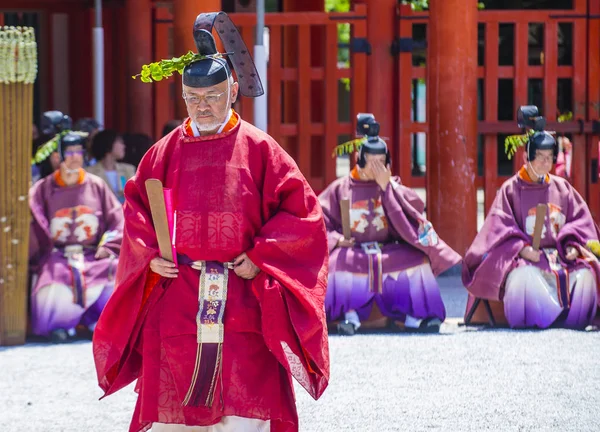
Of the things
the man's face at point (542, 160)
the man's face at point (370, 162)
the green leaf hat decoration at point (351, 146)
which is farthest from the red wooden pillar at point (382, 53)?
the man's face at point (542, 160)

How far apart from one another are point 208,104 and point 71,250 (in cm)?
383

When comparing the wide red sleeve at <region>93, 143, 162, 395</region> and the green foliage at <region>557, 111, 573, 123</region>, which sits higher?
the green foliage at <region>557, 111, 573, 123</region>


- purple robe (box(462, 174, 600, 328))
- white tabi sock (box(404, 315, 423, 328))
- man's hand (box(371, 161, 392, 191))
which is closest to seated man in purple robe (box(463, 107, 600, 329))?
purple robe (box(462, 174, 600, 328))

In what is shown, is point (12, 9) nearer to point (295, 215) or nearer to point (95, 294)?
point (95, 294)

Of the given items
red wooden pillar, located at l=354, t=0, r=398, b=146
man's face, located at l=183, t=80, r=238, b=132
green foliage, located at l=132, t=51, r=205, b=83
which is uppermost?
red wooden pillar, located at l=354, t=0, r=398, b=146

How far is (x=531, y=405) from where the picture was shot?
18.7 ft

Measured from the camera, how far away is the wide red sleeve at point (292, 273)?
4070 mm

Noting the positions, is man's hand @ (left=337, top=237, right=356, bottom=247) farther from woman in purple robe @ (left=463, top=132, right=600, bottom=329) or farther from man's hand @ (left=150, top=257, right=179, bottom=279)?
man's hand @ (left=150, top=257, right=179, bottom=279)

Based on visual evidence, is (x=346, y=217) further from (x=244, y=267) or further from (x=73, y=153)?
(x=244, y=267)

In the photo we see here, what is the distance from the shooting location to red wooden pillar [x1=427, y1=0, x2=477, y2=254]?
30.7 ft

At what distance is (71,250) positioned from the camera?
779 centimetres

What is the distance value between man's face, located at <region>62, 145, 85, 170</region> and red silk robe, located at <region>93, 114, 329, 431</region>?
3.61m

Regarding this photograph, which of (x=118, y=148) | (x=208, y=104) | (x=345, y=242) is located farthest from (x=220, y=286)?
(x=118, y=148)

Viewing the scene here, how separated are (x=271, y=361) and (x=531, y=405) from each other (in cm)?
197
